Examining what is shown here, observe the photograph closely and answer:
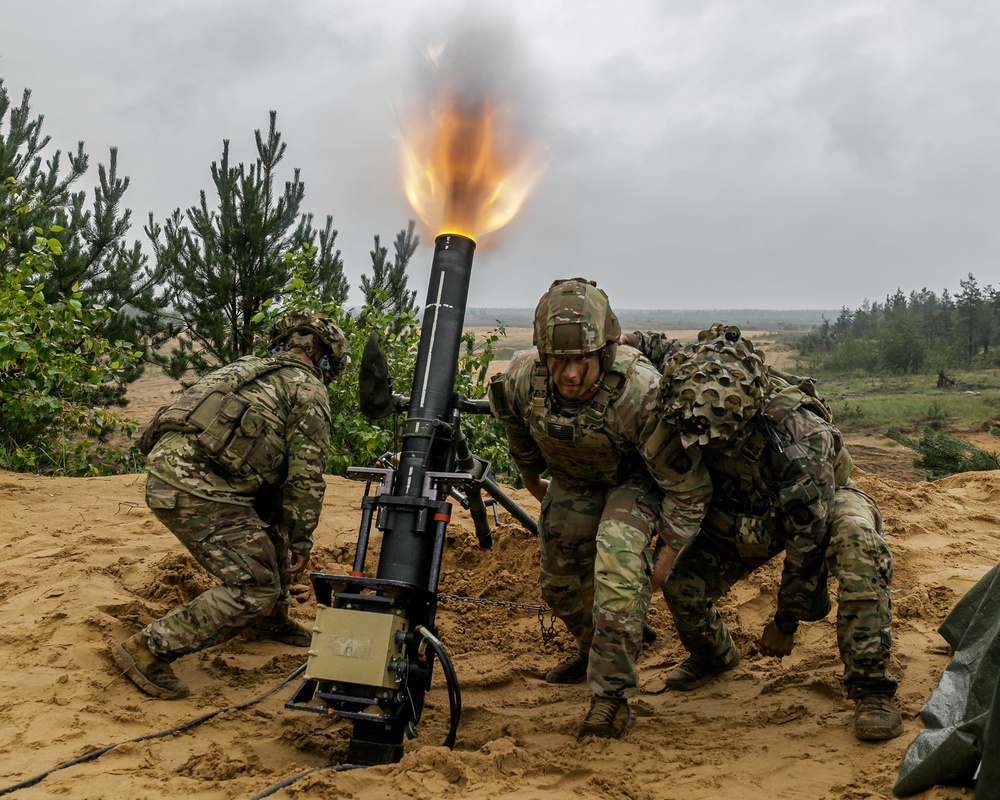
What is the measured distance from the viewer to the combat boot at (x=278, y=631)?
511cm

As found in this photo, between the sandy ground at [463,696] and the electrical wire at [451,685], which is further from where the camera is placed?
the electrical wire at [451,685]

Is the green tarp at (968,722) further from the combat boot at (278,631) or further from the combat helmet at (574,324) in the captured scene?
the combat boot at (278,631)

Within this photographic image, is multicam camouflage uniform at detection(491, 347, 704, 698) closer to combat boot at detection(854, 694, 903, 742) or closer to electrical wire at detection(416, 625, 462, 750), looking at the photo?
electrical wire at detection(416, 625, 462, 750)

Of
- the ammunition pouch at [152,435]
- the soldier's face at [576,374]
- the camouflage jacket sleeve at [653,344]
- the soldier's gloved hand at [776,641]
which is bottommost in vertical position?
the soldier's gloved hand at [776,641]

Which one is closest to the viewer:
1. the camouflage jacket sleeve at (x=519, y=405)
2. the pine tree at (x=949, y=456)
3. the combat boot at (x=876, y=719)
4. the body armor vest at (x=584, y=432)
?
the combat boot at (x=876, y=719)

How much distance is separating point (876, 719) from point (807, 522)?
821mm

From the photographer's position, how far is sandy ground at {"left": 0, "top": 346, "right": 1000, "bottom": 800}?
3.05 metres

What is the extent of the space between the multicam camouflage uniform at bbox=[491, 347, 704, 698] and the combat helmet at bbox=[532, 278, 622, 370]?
0.60ft

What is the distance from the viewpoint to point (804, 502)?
3.64m

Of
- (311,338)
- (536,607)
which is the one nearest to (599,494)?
(536,607)

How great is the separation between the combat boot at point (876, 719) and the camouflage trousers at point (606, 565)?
0.91m

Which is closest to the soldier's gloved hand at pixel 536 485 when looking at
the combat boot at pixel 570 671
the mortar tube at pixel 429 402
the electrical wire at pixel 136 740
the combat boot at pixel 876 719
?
the mortar tube at pixel 429 402

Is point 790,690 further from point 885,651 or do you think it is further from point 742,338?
point 742,338

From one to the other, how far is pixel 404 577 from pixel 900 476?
454 inches
